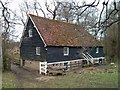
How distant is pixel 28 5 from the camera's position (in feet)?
165

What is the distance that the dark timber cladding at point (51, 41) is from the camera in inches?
1130

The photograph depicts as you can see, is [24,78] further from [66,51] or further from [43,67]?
[66,51]

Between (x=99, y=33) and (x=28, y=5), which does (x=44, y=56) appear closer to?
(x=99, y=33)

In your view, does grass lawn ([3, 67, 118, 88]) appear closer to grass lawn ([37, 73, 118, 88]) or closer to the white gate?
grass lawn ([37, 73, 118, 88])

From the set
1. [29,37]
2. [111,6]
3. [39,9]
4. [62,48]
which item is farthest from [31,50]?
[111,6]

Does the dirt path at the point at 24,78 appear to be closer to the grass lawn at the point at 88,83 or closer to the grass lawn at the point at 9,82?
the grass lawn at the point at 9,82

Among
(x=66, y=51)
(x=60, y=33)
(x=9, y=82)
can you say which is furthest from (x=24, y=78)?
(x=60, y=33)

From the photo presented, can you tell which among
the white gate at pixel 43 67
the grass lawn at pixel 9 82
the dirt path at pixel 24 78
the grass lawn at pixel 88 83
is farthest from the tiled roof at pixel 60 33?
the grass lawn at pixel 88 83

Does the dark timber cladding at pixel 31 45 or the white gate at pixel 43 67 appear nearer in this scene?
the white gate at pixel 43 67

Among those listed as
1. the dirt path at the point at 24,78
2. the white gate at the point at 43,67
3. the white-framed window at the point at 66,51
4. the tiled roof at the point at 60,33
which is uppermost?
the tiled roof at the point at 60,33

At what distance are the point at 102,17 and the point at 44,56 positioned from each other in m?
19.1

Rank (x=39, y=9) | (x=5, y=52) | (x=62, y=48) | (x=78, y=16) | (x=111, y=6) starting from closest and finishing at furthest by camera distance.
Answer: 1. (x=111, y=6)
2. (x=78, y=16)
3. (x=5, y=52)
4. (x=62, y=48)
5. (x=39, y=9)

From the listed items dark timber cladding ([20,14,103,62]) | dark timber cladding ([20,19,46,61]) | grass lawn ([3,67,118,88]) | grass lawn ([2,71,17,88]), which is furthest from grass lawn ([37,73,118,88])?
dark timber cladding ([20,19,46,61])

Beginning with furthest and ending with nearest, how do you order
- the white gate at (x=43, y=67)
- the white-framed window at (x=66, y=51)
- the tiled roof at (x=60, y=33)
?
the white-framed window at (x=66, y=51) → the tiled roof at (x=60, y=33) → the white gate at (x=43, y=67)
